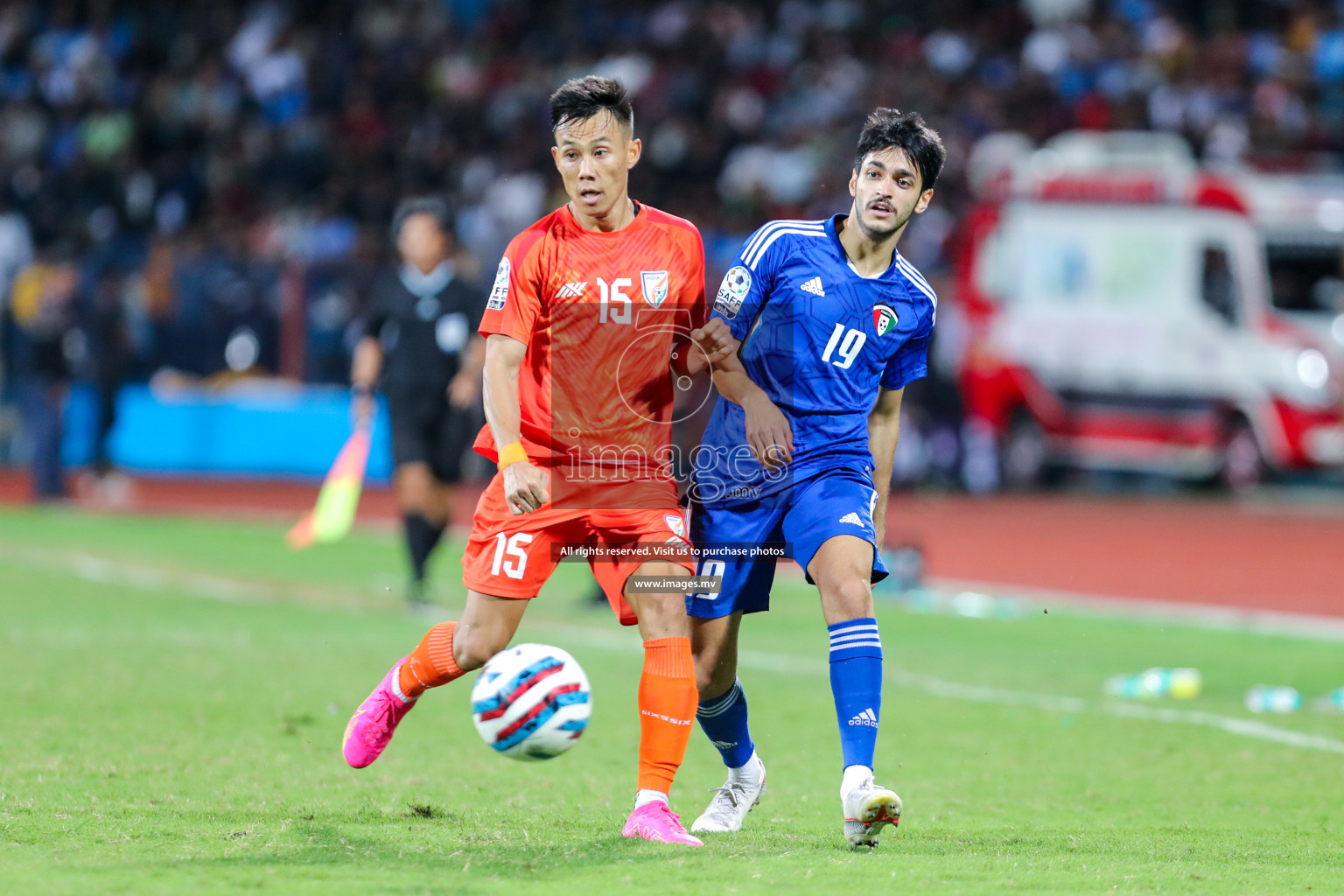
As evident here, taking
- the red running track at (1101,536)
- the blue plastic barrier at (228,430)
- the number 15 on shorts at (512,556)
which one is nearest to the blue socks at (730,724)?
the number 15 on shorts at (512,556)

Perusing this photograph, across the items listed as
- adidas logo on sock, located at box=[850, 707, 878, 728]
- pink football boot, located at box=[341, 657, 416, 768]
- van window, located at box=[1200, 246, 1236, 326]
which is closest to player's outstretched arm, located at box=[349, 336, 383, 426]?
pink football boot, located at box=[341, 657, 416, 768]

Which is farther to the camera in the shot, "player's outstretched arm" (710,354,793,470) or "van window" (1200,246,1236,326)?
"van window" (1200,246,1236,326)

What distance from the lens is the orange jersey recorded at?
18.4ft

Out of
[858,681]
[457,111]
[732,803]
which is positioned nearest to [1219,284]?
[457,111]

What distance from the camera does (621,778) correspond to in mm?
6699

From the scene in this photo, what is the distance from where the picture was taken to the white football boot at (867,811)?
5.05 metres

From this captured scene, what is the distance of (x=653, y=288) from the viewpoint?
5.62 metres

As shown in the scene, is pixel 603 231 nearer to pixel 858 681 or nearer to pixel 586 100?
pixel 586 100

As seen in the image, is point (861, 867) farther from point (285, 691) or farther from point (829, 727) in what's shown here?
point (285, 691)

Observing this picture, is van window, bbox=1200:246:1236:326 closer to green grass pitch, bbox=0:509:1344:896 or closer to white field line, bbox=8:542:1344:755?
green grass pitch, bbox=0:509:1344:896

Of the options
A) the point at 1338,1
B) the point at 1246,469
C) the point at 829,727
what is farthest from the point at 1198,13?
the point at 829,727

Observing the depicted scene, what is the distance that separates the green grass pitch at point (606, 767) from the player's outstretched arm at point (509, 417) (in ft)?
3.37

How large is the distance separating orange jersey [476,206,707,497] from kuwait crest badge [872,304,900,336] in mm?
558

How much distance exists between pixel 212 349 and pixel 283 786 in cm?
1728
